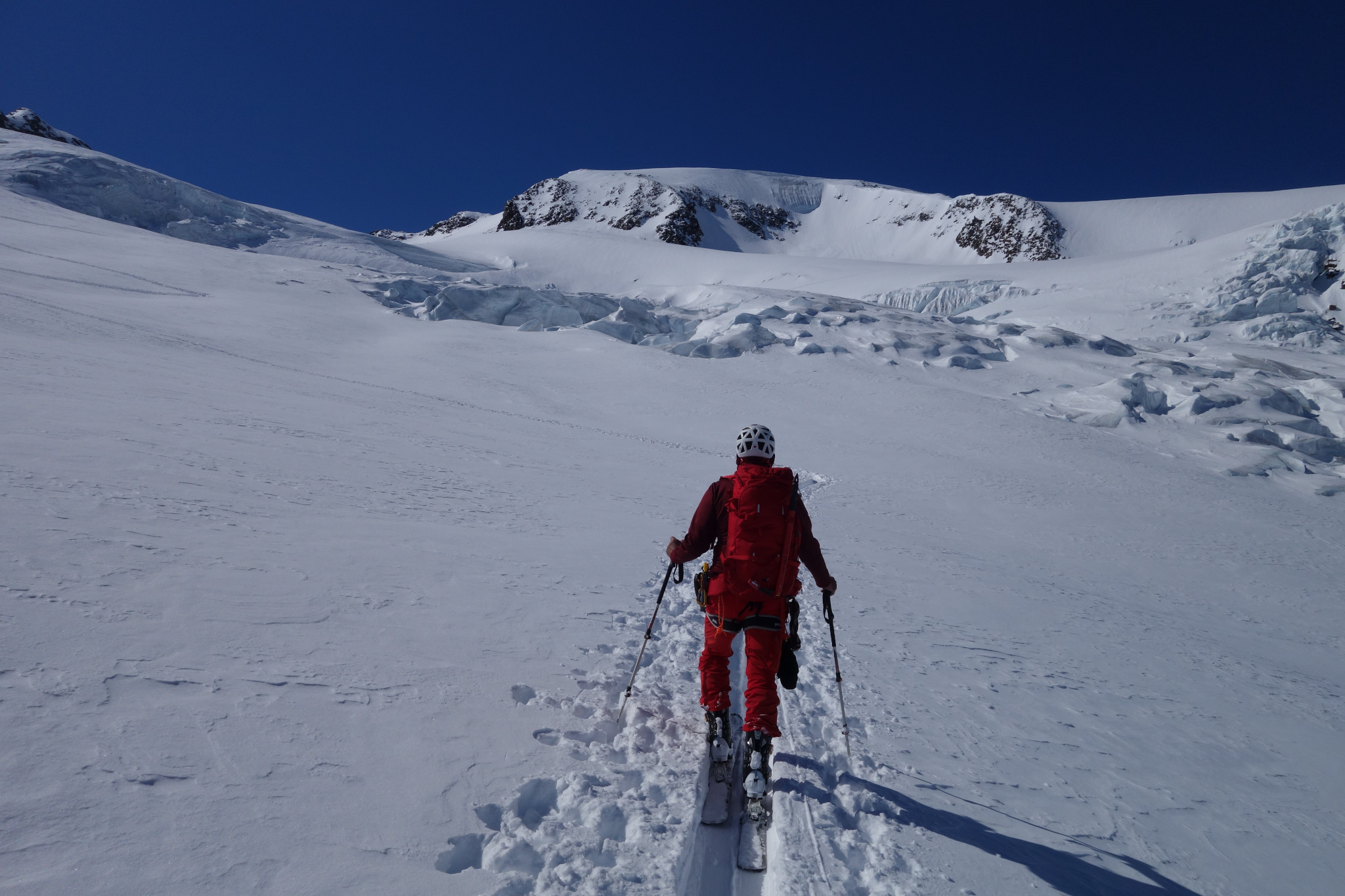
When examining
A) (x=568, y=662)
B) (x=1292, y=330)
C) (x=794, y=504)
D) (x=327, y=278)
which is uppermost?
(x=1292, y=330)

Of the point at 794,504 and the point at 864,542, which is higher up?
the point at 794,504

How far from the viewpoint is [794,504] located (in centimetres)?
334

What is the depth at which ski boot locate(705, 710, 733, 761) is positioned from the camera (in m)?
3.21

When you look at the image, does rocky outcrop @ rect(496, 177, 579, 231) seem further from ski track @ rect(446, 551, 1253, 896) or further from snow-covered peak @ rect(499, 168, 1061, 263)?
ski track @ rect(446, 551, 1253, 896)

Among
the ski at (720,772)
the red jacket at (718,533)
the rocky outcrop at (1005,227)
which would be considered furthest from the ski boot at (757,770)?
the rocky outcrop at (1005,227)

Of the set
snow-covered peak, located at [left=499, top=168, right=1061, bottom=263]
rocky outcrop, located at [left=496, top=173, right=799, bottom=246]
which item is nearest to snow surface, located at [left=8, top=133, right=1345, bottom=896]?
snow-covered peak, located at [left=499, top=168, right=1061, bottom=263]

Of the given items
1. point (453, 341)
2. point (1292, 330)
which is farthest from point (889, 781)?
point (1292, 330)

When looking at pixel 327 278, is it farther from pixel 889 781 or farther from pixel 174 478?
pixel 889 781

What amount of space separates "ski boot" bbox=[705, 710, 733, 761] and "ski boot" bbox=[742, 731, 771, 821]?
0.11 m

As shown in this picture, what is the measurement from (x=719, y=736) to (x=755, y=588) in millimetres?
769

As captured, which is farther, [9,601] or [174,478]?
[174,478]

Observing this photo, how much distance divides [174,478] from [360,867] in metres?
4.72

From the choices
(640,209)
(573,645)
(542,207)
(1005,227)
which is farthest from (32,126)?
(1005,227)

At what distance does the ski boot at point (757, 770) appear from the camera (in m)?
2.86
